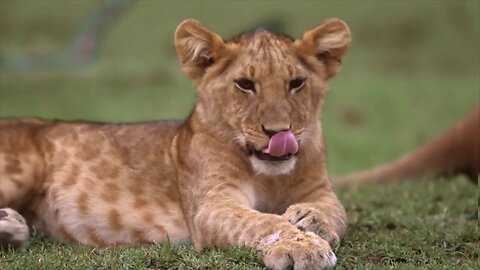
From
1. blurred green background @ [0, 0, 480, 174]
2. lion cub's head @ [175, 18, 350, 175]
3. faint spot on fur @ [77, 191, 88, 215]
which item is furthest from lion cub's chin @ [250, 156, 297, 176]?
blurred green background @ [0, 0, 480, 174]

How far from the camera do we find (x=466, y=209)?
652 cm

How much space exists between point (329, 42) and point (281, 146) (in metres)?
0.68

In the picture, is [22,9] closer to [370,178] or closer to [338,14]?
[338,14]

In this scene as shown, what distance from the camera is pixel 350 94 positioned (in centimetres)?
1243

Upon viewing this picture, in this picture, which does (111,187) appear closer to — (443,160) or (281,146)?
(281,146)

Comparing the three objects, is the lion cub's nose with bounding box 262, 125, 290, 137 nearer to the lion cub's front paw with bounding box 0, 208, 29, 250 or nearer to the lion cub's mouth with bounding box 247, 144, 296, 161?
the lion cub's mouth with bounding box 247, 144, 296, 161

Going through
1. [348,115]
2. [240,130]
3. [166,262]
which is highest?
[240,130]

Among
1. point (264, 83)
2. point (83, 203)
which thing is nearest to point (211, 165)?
point (264, 83)

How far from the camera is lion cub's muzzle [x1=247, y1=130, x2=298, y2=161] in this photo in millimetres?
4832

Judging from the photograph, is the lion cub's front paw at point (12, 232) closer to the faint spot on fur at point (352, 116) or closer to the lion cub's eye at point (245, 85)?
the lion cub's eye at point (245, 85)

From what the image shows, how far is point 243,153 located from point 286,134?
1.21 feet

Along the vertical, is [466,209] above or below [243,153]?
below

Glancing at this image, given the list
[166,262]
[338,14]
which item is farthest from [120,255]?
[338,14]

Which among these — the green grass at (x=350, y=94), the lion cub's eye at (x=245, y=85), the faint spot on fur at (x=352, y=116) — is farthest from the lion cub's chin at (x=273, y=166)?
the faint spot on fur at (x=352, y=116)
